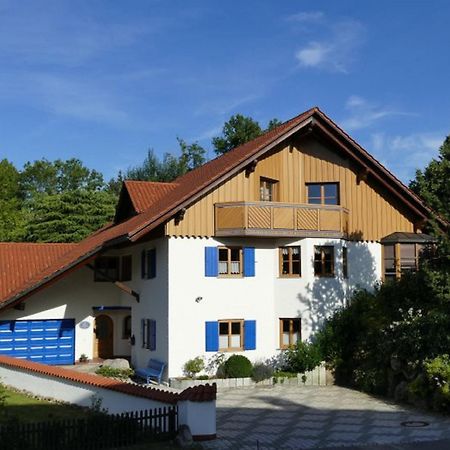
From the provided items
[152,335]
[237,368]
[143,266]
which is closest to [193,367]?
[237,368]

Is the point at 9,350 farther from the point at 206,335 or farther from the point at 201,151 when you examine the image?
the point at 201,151

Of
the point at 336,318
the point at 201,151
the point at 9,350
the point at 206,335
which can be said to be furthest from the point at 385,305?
the point at 201,151

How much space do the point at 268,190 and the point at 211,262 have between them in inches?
154

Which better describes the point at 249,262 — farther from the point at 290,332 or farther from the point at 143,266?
the point at 143,266

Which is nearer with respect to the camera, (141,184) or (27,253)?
(141,184)

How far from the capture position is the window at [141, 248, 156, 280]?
24.1 metres

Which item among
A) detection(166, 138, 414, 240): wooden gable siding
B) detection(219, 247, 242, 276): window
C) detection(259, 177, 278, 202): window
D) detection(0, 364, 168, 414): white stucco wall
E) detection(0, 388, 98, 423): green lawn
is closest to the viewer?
detection(0, 364, 168, 414): white stucco wall

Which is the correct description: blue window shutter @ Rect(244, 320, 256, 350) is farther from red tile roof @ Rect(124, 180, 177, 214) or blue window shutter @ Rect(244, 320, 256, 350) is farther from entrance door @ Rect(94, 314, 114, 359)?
entrance door @ Rect(94, 314, 114, 359)

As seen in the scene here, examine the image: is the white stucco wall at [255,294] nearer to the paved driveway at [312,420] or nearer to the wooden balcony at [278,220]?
the wooden balcony at [278,220]

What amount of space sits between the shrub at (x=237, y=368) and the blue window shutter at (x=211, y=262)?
306 centimetres

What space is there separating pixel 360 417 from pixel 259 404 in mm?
3172

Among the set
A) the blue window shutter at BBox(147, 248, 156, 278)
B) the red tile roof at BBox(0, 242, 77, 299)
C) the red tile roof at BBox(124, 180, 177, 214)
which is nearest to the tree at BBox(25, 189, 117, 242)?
the red tile roof at BBox(0, 242, 77, 299)

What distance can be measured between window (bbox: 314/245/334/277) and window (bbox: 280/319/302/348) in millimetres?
2000

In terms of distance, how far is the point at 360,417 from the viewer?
16.4 metres
